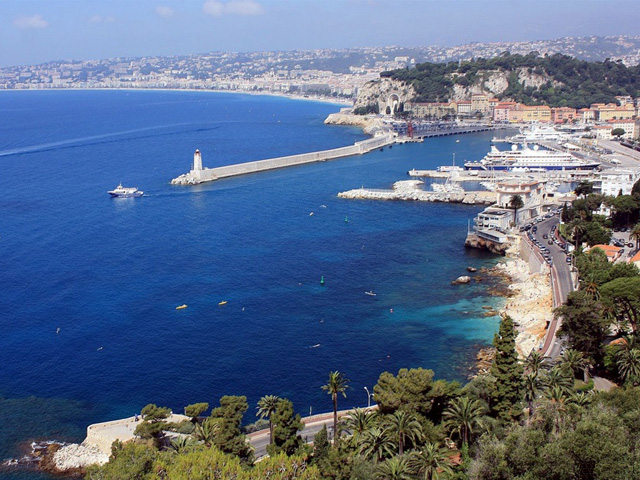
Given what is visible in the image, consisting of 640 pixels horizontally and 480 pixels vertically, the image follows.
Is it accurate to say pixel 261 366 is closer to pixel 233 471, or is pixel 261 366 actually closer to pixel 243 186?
pixel 233 471

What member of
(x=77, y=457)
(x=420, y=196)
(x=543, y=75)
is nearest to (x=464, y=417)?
(x=77, y=457)

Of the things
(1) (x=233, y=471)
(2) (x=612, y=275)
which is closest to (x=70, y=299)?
(1) (x=233, y=471)

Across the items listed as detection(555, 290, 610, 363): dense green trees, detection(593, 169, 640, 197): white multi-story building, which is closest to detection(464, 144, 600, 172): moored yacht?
detection(593, 169, 640, 197): white multi-story building

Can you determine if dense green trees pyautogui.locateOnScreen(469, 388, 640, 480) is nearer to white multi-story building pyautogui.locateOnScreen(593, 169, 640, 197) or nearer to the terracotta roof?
the terracotta roof

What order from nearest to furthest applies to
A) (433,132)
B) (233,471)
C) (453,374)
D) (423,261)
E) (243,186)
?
1. (233,471)
2. (453,374)
3. (423,261)
4. (243,186)
5. (433,132)

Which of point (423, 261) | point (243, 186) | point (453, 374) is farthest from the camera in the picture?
point (243, 186)

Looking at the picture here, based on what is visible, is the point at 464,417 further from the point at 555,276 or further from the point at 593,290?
the point at 555,276
